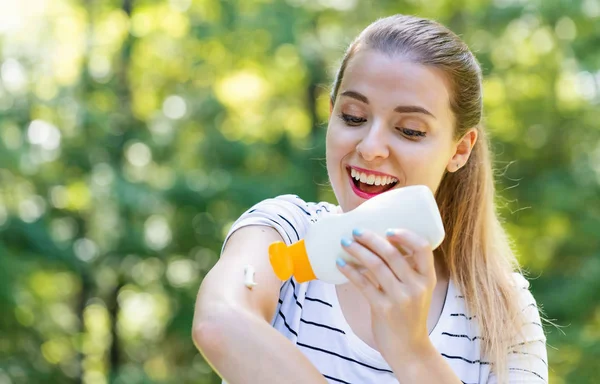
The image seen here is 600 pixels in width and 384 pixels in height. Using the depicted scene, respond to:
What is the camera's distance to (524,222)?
7.66 meters

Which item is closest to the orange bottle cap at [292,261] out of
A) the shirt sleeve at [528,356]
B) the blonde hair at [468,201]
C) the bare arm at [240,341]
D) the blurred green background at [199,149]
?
the bare arm at [240,341]

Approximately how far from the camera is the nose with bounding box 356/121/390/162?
1616 mm

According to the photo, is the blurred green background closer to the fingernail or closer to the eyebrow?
the eyebrow

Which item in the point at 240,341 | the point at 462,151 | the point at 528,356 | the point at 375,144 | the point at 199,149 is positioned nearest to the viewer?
the point at 240,341

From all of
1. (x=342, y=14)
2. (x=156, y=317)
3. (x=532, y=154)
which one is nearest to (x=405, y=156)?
(x=532, y=154)

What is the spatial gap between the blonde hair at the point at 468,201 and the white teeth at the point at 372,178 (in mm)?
247

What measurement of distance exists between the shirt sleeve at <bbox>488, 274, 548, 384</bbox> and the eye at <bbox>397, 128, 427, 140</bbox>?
56 centimetres

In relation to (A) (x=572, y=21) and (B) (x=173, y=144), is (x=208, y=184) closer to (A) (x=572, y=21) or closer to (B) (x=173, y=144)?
(B) (x=173, y=144)

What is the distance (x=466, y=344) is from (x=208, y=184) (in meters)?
5.66

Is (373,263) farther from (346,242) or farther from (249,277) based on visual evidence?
(249,277)

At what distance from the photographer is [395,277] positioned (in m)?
1.27

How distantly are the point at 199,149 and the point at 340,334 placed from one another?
6.03 metres

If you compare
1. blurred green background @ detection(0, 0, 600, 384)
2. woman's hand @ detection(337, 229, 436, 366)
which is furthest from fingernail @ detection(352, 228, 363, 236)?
blurred green background @ detection(0, 0, 600, 384)

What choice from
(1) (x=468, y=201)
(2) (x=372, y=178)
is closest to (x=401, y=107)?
(2) (x=372, y=178)
